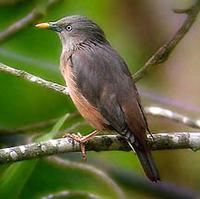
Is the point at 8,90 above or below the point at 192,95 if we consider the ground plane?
above

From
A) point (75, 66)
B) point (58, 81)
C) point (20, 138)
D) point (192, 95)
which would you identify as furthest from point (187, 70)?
point (75, 66)

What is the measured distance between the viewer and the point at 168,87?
970 centimetres

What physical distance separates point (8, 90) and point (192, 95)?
300cm

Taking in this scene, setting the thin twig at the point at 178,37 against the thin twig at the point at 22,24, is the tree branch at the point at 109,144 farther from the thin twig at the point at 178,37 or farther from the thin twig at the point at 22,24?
the thin twig at the point at 22,24

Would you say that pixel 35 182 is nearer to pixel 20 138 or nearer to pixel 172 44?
pixel 20 138

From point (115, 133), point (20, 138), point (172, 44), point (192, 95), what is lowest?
point (192, 95)

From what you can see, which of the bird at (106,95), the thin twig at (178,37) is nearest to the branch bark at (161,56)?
the thin twig at (178,37)

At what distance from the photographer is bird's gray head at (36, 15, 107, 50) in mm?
6203

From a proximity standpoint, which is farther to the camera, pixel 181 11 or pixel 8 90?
pixel 8 90

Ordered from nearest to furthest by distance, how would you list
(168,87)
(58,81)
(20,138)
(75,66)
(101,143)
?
1. (101,143)
2. (75,66)
3. (20,138)
4. (58,81)
5. (168,87)

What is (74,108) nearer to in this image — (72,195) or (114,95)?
(72,195)

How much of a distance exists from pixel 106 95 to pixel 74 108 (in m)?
1.77

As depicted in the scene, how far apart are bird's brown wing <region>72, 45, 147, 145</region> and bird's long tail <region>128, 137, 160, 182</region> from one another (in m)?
0.04

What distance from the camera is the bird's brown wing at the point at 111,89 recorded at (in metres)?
5.53
